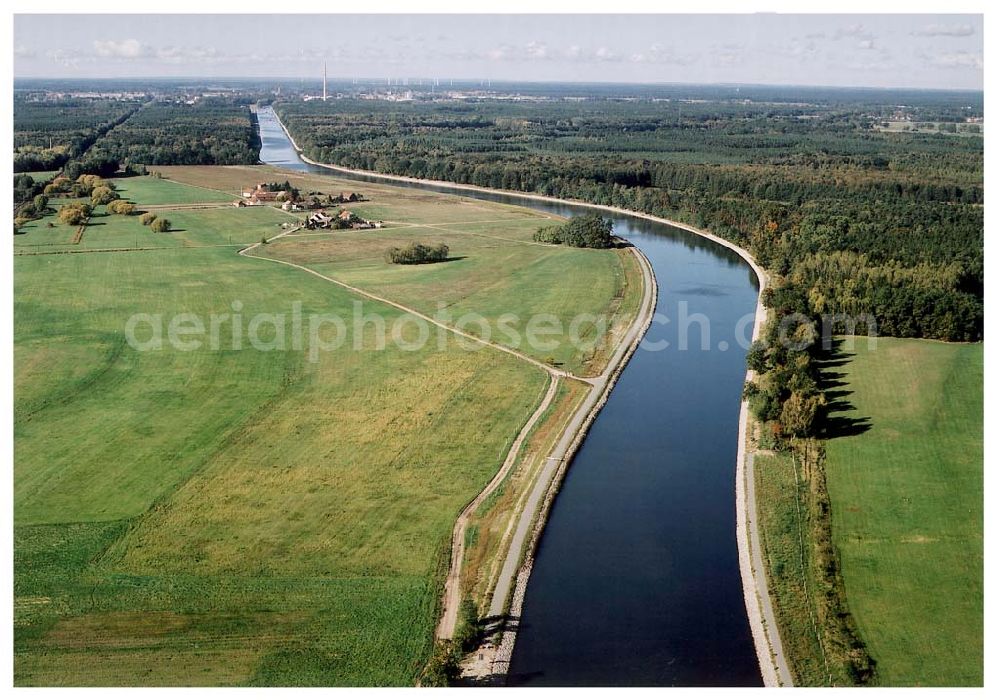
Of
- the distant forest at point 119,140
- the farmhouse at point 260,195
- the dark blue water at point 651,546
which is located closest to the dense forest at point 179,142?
the distant forest at point 119,140

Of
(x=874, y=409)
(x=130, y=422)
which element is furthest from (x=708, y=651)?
(x=130, y=422)

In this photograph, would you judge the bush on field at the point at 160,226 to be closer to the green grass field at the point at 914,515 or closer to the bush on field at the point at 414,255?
the bush on field at the point at 414,255

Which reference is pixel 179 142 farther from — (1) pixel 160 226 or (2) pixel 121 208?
(1) pixel 160 226

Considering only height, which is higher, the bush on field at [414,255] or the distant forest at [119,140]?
the distant forest at [119,140]

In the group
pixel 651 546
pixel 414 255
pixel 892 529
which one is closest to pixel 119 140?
pixel 414 255

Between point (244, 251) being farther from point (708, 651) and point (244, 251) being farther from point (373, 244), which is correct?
point (708, 651)
